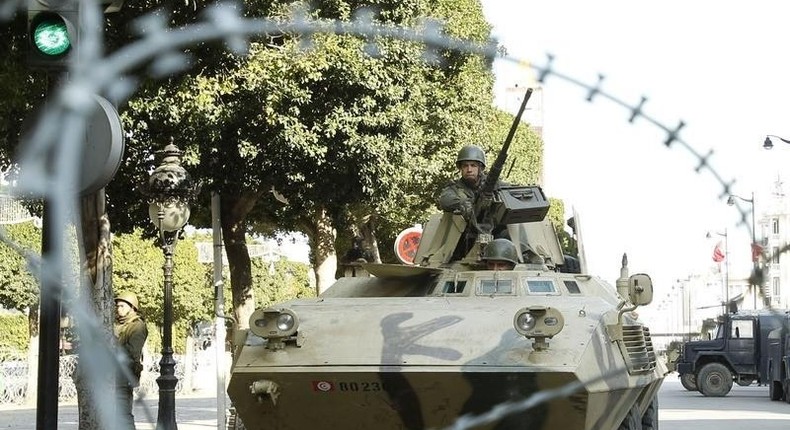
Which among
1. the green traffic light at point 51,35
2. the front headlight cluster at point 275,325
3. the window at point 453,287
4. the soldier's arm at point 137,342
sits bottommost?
the soldier's arm at point 137,342

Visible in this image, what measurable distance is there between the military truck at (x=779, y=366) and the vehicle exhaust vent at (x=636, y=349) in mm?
20542

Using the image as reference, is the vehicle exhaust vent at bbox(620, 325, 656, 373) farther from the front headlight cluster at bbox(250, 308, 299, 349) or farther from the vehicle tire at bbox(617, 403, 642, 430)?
the front headlight cluster at bbox(250, 308, 299, 349)

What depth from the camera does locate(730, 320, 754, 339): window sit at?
122 feet

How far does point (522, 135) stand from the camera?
170 feet

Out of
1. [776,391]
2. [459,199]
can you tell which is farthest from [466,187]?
[776,391]

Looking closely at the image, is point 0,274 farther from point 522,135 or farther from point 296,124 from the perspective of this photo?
point 296,124

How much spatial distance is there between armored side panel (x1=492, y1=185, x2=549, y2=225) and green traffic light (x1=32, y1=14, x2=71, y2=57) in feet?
16.6

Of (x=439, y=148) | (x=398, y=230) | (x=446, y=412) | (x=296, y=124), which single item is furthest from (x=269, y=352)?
(x=398, y=230)

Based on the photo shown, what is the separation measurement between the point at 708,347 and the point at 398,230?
33.6 feet

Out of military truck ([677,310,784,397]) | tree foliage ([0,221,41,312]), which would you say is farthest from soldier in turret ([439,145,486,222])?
tree foliage ([0,221,41,312])

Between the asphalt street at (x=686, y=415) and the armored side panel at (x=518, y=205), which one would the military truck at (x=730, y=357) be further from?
the armored side panel at (x=518, y=205)

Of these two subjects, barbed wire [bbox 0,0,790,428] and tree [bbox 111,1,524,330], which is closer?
barbed wire [bbox 0,0,790,428]

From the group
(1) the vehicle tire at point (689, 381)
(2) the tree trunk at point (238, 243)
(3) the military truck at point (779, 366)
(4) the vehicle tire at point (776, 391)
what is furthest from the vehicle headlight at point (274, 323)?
(1) the vehicle tire at point (689, 381)

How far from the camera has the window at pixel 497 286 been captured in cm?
1073
